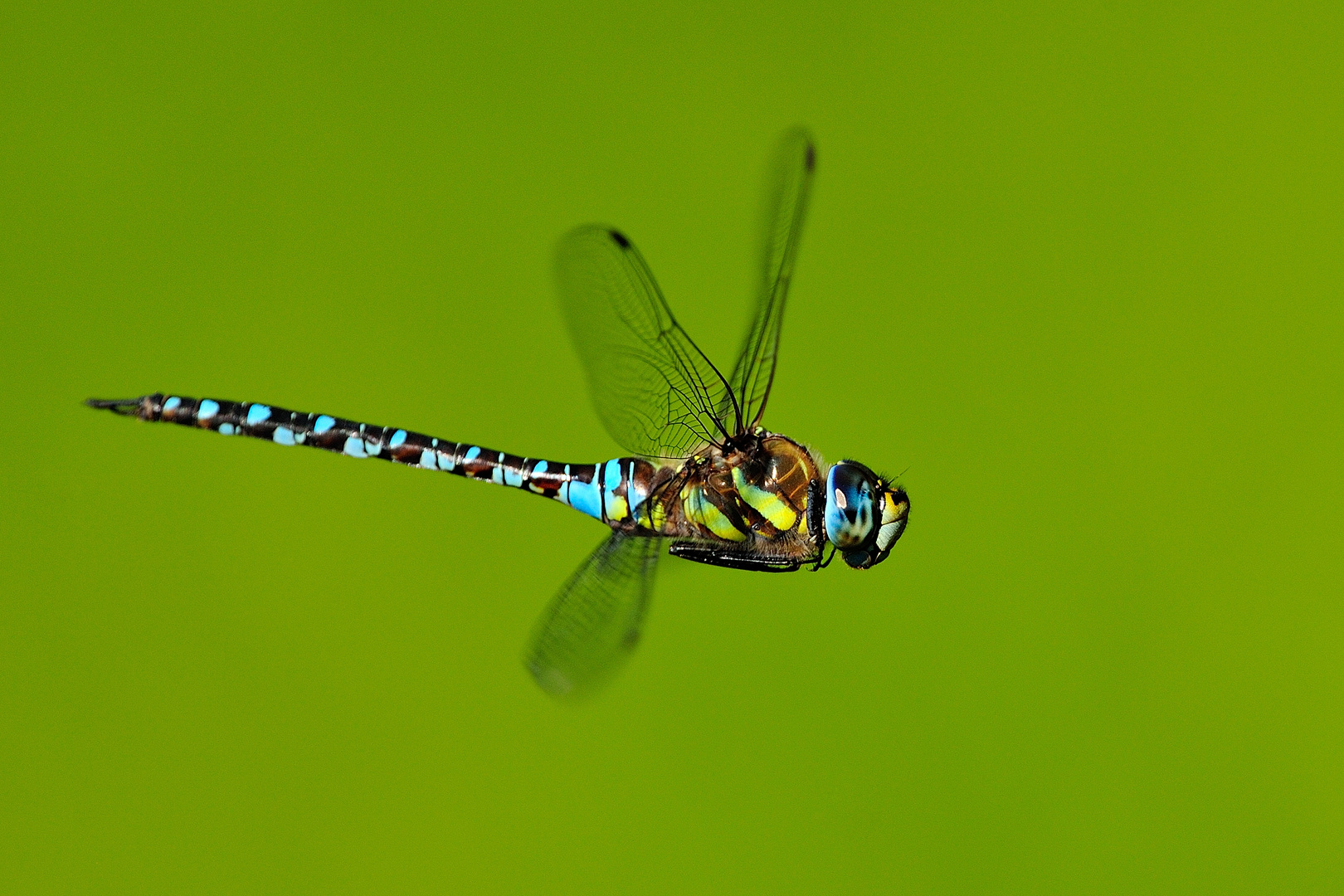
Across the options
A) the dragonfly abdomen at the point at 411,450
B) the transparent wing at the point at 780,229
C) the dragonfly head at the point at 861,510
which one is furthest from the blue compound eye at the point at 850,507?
the dragonfly abdomen at the point at 411,450

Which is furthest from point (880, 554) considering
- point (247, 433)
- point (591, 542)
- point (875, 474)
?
point (247, 433)

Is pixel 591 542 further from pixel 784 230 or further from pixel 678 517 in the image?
pixel 784 230

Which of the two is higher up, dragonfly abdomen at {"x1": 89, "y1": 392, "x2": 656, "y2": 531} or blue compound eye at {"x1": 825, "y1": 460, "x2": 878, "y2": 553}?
dragonfly abdomen at {"x1": 89, "y1": 392, "x2": 656, "y2": 531}

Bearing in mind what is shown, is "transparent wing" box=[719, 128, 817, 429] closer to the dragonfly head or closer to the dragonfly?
the dragonfly

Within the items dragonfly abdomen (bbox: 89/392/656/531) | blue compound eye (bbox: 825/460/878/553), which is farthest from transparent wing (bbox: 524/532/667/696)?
blue compound eye (bbox: 825/460/878/553)

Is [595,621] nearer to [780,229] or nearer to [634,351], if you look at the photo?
[634,351]

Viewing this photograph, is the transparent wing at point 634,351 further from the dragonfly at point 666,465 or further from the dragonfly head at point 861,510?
the dragonfly head at point 861,510
